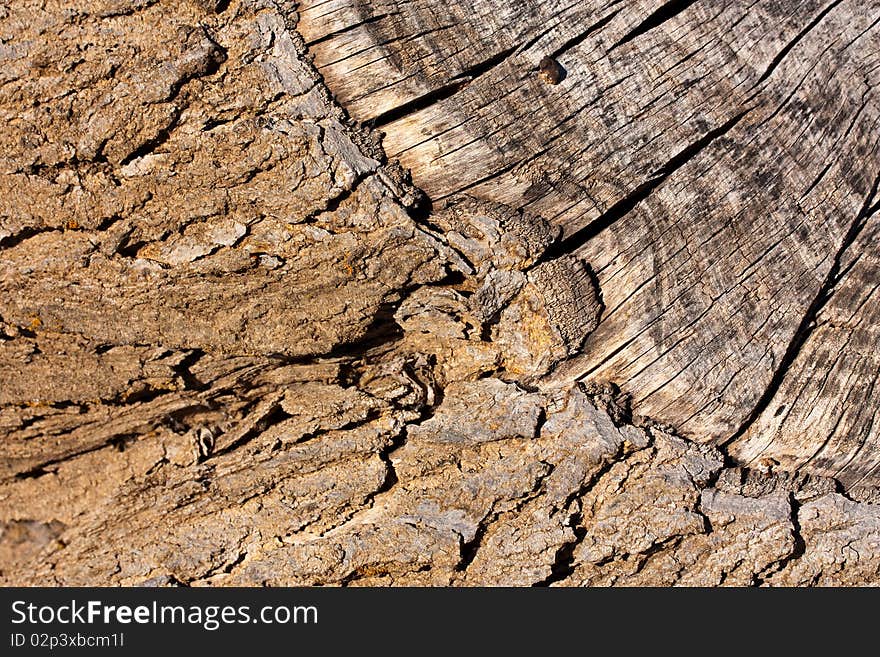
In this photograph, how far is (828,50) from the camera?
236 centimetres

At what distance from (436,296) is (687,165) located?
883 millimetres

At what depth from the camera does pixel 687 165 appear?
88.2 inches

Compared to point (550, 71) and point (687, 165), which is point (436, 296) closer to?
point (550, 71)

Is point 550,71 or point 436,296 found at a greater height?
point 550,71

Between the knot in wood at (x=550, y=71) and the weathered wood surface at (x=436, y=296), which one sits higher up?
the knot in wood at (x=550, y=71)

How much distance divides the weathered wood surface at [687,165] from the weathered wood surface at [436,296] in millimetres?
11

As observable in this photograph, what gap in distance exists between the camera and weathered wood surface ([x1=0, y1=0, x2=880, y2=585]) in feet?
6.79

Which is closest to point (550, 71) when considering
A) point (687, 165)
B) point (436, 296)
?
point (687, 165)

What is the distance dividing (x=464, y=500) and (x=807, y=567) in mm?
1099

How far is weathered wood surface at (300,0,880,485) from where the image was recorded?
6.98 feet

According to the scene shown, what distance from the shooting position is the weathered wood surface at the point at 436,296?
2.07 meters

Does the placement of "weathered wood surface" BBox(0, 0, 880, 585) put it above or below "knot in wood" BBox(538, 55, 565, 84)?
below

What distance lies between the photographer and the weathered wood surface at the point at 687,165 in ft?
6.98

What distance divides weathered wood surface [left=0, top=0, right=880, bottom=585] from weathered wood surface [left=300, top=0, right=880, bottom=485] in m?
0.01
